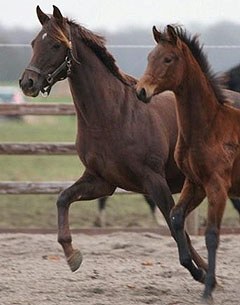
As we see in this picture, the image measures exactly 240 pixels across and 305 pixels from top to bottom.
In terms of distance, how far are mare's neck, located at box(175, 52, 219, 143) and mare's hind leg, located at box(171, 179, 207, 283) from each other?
342mm

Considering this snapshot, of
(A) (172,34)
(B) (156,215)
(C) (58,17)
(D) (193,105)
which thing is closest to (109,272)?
(D) (193,105)

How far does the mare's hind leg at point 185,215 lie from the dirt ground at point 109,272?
0.18 metres

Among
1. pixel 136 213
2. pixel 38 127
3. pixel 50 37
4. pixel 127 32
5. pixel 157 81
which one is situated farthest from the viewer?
pixel 38 127

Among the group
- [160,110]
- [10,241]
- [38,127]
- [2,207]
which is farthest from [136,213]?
[38,127]

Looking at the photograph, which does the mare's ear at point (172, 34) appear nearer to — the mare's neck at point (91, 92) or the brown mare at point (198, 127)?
the brown mare at point (198, 127)

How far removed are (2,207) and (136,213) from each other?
1546mm

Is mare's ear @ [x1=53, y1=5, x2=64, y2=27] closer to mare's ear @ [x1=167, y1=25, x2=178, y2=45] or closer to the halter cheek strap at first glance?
the halter cheek strap

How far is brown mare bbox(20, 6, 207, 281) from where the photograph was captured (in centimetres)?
728

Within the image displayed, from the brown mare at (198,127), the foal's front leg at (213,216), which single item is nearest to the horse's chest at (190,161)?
the brown mare at (198,127)

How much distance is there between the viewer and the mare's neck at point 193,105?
6680 millimetres

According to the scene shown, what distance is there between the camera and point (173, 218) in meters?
6.89

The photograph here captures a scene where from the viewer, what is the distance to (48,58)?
726cm

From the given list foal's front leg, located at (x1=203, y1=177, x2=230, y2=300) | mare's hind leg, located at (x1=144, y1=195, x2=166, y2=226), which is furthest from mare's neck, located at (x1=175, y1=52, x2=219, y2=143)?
mare's hind leg, located at (x1=144, y1=195, x2=166, y2=226)

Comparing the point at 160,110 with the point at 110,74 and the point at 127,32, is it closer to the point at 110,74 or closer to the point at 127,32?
the point at 110,74
